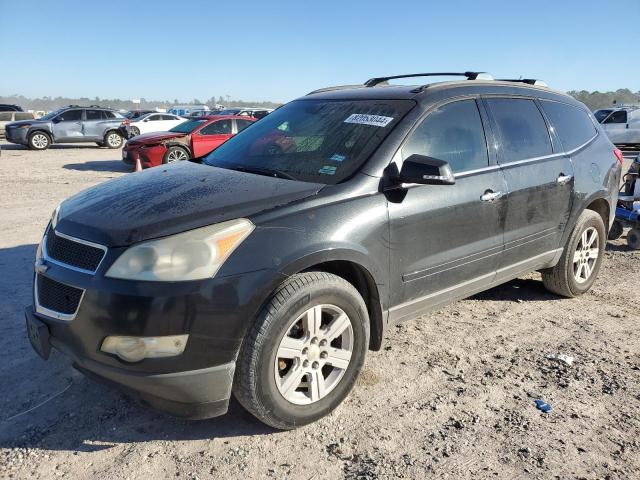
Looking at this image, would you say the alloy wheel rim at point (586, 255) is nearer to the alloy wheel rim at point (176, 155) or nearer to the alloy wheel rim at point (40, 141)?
the alloy wheel rim at point (176, 155)

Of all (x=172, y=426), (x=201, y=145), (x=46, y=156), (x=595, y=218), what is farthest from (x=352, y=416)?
(x=46, y=156)

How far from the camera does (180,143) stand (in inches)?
530

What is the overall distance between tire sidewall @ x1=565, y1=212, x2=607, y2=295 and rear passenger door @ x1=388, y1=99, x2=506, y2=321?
1165 millimetres

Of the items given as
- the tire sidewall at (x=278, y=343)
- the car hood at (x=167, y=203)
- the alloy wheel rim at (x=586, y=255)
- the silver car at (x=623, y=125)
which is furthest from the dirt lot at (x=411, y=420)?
the silver car at (x=623, y=125)

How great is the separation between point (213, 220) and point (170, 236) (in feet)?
0.71

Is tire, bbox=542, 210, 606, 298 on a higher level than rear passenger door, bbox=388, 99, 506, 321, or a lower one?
lower

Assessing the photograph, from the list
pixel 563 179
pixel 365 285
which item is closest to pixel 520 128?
pixel 563 179

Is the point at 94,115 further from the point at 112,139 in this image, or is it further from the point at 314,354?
the point at 314,354

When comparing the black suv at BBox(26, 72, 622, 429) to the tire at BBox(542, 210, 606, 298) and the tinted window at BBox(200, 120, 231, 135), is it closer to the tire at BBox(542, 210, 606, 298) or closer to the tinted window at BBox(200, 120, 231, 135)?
the tire at BBox(542, 210, 606, 298)

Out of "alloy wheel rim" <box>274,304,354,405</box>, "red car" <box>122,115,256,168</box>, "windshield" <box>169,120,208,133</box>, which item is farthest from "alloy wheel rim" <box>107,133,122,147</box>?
"alloy wheel rim" <box>274,304,354,405</box>

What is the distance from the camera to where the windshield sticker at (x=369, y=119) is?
3375 mm

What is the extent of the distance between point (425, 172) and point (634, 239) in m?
4.96

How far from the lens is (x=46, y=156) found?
58.6 feet

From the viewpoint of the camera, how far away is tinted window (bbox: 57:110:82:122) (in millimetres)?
20266
